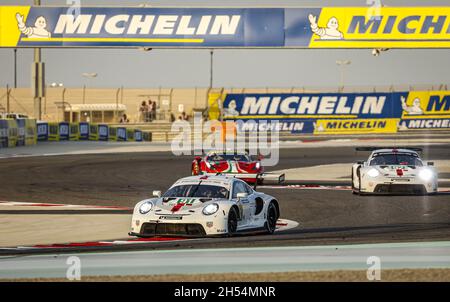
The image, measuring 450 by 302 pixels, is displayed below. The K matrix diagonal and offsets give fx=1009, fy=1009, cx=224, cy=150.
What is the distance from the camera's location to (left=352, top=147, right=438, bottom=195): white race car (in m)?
23.3

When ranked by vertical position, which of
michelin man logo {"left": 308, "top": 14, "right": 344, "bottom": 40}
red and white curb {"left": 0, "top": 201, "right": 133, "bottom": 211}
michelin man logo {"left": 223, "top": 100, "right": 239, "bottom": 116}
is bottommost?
red and white curb {"left": 0, "top": 201, "right": 133, "bottom": 211}

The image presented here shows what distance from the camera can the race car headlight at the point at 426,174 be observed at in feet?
76.8

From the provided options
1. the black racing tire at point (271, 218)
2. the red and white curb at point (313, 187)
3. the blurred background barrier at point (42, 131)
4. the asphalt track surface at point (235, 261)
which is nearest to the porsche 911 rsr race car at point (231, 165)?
the red and white curb at point (313, 187)

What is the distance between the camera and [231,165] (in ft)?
90.7

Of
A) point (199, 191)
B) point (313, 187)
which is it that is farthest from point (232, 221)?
point (313, 187)

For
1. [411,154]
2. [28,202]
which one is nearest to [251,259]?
[28,202]

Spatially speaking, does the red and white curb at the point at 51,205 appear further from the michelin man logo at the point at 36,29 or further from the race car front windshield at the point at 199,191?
the michelin man logo at the point at 36,29

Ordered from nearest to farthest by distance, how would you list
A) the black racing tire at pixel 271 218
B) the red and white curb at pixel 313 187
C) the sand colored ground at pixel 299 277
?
the sand colored ground at pixel 299 277 → the black racing tire at pixel 271 218 → the red and white curb at pixel 313 187

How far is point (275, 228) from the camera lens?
1736cm

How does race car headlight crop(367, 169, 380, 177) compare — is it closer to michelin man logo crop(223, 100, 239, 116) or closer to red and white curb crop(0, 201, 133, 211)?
red and white curb crop(0, 201, 133, 211)

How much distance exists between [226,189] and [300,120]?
51.3 metres

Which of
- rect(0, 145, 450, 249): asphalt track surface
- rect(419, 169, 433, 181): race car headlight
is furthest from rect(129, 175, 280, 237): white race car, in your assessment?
rect(419, 169, 433, 181): race car headlight

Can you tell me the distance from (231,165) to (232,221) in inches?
467

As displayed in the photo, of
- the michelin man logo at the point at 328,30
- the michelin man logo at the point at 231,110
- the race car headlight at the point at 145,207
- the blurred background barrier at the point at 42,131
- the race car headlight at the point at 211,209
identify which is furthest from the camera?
the michelin man logo at the point at 231,110
